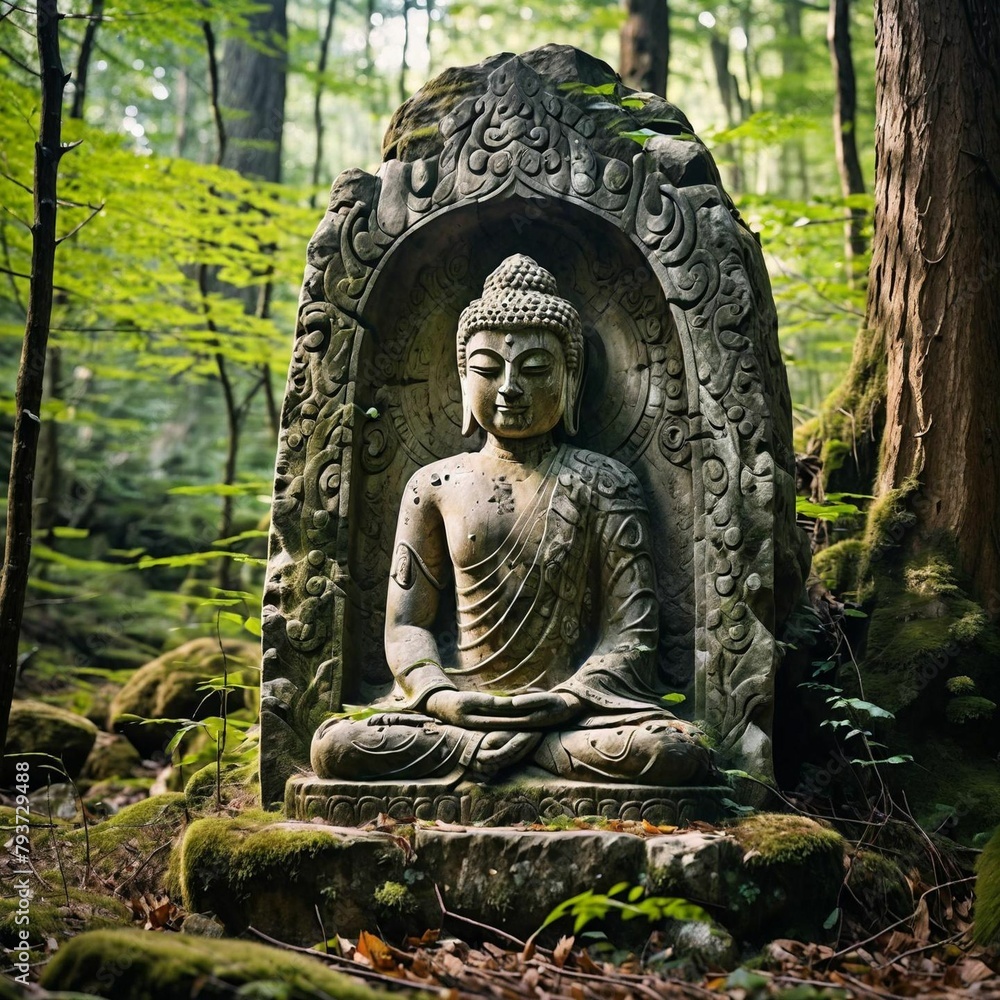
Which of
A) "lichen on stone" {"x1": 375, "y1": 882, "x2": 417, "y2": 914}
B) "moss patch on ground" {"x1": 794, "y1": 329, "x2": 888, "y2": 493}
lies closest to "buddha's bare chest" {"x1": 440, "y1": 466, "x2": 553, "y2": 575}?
"lichen on stone" {"x1": 375, "y1": 882, "x2": 417, "y2": 914}

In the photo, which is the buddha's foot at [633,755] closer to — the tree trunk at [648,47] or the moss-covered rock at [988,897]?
the moss-covered rock at [988,897]

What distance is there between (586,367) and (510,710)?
228 cm

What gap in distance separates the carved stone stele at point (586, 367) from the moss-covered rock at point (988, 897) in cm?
117

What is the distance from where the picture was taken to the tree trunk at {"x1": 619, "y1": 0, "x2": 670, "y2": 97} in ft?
33.4

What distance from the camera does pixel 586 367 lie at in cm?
654

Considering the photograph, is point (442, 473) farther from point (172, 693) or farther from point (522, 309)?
point (172, 693)

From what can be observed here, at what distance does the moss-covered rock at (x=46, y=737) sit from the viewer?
303 inches

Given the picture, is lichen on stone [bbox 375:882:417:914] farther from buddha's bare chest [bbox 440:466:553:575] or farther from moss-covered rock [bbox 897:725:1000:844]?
moss-covered rock [bbox 897:725:1000:844]

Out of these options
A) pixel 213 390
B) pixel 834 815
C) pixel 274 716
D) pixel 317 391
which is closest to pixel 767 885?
pixel 834 815

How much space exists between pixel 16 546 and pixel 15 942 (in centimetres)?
170

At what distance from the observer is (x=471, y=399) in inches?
Answer: 246

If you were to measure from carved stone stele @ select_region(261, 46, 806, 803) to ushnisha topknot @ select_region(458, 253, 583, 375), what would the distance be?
13.1 inches

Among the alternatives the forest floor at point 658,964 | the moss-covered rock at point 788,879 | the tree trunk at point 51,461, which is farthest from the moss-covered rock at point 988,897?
the tree trunk at point 51,461

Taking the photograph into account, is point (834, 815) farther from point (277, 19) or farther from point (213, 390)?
point (213, 390)
